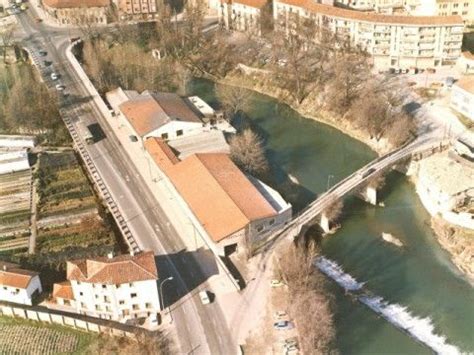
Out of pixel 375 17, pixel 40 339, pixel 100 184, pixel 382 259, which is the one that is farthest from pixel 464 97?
pixel 40 339

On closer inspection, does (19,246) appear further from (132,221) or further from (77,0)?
(77,0)

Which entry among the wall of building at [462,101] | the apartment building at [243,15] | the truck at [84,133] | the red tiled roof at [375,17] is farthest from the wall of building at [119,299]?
the apartment building at [243,15]

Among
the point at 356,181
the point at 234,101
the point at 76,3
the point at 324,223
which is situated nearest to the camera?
the point at 324,223

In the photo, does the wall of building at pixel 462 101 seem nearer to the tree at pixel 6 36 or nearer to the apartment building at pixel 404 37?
the apartment building at pixel 404 37

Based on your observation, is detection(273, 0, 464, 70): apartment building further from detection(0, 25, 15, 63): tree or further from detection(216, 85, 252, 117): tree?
detection(0, 25, 15, 63): tree

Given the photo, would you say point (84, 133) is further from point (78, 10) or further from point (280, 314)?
point (78, 10)

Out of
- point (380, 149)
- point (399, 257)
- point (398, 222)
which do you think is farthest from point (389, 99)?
point (399, 257)
